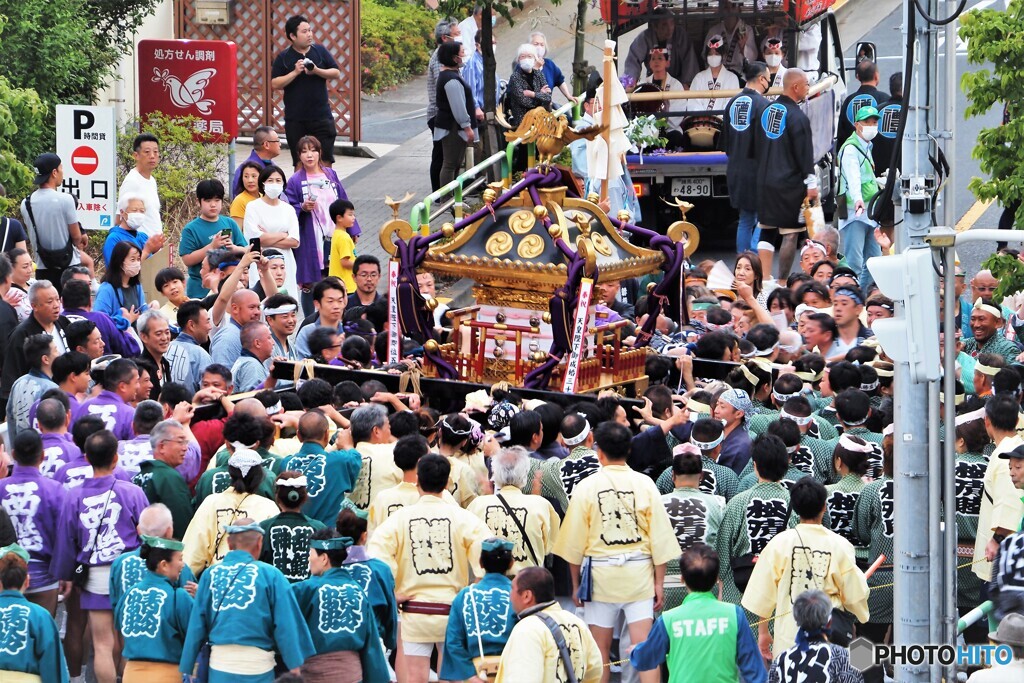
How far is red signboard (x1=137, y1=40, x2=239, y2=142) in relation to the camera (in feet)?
62.2

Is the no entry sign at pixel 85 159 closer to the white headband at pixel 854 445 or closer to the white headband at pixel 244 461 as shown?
the white headband at pixel 244 461

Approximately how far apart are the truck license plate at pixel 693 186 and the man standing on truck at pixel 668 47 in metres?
1.50

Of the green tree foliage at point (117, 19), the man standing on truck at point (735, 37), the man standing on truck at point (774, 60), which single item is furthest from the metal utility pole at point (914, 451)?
the green tree foliage at point (117, 19)

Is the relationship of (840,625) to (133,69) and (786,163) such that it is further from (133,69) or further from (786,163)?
(133,69)

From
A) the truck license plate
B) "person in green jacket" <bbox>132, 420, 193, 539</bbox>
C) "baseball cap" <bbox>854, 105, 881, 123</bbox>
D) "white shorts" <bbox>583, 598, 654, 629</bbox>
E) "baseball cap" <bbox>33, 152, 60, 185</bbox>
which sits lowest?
"white shorts" <bbox>583, 598, 654, 629</bbox>

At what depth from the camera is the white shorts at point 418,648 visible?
33.0ft

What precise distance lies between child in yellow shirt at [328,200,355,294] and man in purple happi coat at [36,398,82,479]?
5342 millimetres

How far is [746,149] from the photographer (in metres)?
18.3

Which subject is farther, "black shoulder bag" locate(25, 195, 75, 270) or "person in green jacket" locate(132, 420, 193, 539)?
"black shoulder bag" locate(25, 195, 75, 270)

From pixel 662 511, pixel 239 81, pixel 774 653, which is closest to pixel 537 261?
pixel 662 511

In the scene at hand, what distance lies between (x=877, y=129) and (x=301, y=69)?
600 cm

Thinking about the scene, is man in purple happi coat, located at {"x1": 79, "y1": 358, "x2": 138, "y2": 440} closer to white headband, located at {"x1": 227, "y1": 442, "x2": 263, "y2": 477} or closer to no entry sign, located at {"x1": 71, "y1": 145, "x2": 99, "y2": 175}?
white headband, located at {"x1": 227, "y1": 442, "x2": 263, "y2": 477}

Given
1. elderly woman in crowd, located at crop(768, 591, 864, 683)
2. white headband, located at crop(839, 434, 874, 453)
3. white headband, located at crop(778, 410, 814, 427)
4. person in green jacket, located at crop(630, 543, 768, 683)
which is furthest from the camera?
white headband, located at crop(778, 410, 814, 427)

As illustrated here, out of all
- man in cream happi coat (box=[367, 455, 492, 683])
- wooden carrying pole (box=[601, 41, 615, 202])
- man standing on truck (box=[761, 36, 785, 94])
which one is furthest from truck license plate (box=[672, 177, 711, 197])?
man in cream happi coat (box=[367, 455, 492, 683])
